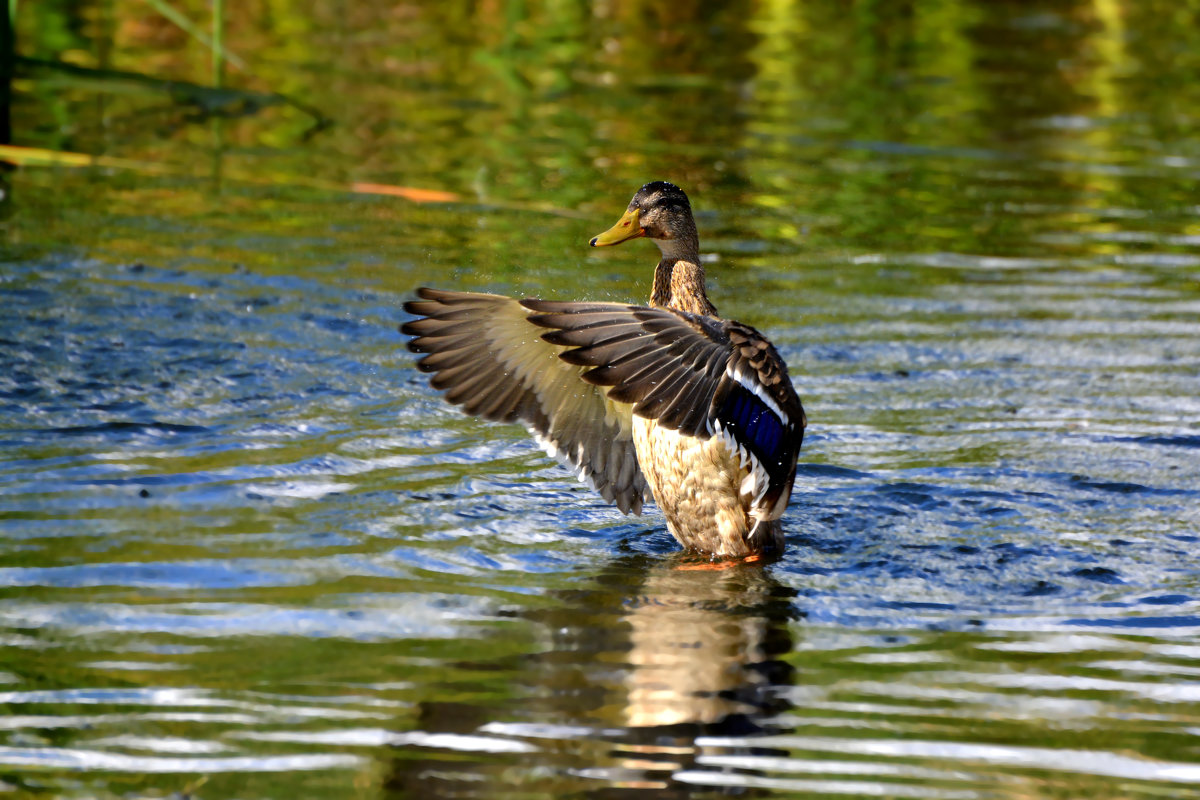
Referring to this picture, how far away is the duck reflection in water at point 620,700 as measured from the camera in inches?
159

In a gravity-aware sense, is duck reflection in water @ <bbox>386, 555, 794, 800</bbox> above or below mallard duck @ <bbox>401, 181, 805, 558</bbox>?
below

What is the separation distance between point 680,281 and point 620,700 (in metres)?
2.55

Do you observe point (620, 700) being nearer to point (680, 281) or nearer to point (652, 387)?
point (652, 387)

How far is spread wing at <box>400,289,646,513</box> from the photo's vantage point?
614 centimetres

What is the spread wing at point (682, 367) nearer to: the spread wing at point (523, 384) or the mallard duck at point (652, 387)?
the mallard duck at point (652, 387)

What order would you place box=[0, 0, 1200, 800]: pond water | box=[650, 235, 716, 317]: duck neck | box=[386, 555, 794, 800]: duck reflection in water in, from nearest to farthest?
1. box=[386, 555, 794, 800]: duck reflection in water
2. box=[0, 0, 1200, 800]: pond water
3. box=[650, 235, 716, 317]: duck neck

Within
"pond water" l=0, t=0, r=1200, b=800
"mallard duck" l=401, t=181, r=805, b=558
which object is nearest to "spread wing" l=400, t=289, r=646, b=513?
"mallard duck" l=401, t=181, r=805, b=558

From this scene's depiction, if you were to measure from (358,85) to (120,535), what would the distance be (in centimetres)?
1068

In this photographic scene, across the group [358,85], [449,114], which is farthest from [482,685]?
[358,85]

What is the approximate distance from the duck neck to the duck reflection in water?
4.21ft

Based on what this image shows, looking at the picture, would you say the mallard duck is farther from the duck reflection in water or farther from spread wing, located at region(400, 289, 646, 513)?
the duck reflection in water

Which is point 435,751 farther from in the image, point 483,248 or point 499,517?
point 483,248

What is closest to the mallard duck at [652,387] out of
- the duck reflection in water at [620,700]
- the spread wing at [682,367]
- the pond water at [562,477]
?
the spread wing at [682,367]

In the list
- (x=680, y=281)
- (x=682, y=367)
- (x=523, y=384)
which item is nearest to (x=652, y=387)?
(x=682, y=367)
